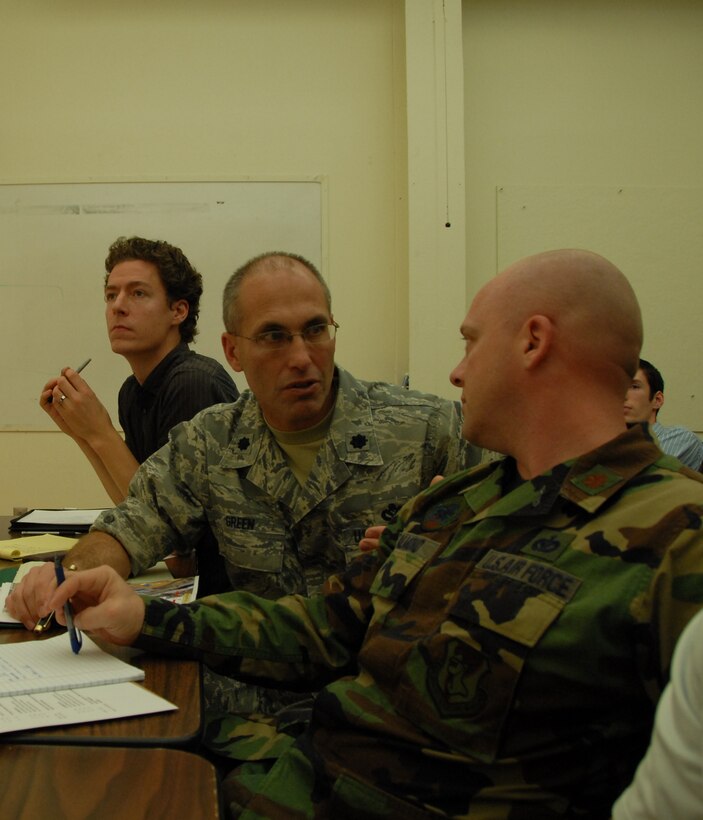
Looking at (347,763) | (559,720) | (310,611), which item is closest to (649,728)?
(559,720)

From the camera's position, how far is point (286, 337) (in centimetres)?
164

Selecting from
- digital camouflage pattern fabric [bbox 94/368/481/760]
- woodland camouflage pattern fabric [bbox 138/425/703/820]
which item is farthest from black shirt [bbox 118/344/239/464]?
woodland camouflage pattern fabric [bbox 138/425/703/820]

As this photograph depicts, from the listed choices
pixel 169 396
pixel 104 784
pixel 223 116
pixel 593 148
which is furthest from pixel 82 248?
pixel 104 784

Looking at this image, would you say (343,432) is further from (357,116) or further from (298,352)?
(357,116)

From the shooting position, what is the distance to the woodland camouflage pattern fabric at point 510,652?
31.6 inches

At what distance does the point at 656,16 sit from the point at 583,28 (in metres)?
0.35

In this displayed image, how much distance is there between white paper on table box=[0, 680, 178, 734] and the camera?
0.83 meters

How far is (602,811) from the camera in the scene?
31.9 inches

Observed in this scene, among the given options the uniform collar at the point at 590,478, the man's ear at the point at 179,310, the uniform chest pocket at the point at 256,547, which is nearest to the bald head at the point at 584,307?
the uniform collar at the point at 590,478

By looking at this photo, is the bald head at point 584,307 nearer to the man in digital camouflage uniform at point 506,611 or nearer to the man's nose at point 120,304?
the man in digital camouflage uniform at point 506,611

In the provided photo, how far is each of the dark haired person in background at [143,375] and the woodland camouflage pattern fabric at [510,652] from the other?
1.15m

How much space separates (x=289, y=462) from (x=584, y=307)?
2.53ft

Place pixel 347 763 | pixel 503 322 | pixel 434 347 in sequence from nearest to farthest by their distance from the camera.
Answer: pixel 347 763 < pixel 503 322 < pixel 434 347

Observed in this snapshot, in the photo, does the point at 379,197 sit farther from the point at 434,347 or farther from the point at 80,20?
the point at 80,20
